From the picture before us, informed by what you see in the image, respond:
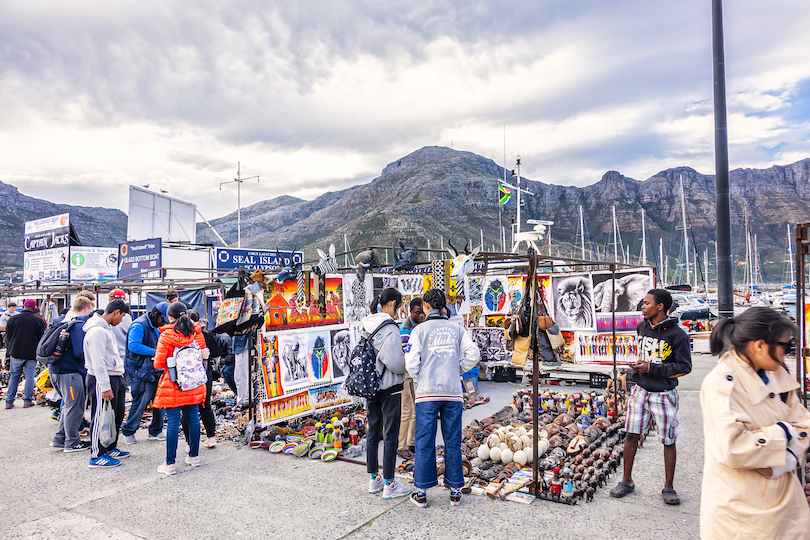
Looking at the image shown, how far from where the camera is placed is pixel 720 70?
7.59 metres

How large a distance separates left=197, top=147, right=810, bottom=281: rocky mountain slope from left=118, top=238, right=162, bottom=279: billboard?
9245 cm

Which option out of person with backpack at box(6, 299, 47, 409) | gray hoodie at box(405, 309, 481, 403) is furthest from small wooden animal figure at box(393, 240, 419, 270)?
person with backpack at box(6, 299, 47, 409)

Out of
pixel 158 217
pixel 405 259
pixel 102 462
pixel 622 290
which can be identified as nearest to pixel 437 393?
pixel 405 259

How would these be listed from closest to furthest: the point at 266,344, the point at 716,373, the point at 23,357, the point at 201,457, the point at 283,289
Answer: the point at 716,373, the point at 201,457, the point at 266,344, the point at 283,289, the point at 23,357

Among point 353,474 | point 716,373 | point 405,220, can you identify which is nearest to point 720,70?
point 716,373

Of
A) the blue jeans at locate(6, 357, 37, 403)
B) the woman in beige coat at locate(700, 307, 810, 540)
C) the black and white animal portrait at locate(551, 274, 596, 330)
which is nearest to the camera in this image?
the woman in beige coat at locate(700, 307, 810, 540)

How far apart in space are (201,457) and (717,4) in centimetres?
1048

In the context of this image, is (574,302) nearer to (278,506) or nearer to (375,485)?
(375,485)

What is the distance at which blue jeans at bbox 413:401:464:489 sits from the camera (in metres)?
4.24

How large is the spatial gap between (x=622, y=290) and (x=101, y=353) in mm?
8487

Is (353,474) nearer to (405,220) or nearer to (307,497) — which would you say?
(307,497)

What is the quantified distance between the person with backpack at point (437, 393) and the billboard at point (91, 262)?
30.4m

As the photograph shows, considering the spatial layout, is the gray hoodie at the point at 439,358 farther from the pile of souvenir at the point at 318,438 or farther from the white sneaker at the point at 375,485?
the pile of souvenir at the point at 318,438

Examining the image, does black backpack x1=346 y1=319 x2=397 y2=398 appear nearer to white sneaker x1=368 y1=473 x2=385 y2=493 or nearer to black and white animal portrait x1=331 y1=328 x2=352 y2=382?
white sneaker x1=368 y1=473 x2=385 y2=493
